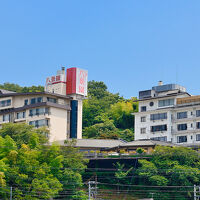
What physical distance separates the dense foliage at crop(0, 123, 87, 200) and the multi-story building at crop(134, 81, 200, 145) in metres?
20.1

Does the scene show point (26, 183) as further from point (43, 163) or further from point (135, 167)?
point (135, 167)

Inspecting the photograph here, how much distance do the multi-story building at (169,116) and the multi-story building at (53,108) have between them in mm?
11464

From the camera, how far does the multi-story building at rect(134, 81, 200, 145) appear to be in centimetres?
8956

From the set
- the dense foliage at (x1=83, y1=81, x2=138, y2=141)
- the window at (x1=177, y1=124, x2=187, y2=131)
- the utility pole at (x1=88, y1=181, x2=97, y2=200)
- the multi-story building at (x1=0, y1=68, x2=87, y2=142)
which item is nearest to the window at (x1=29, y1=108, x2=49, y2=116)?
the multi-story building at (x1=0, y1=68, x2=87, y2=142)

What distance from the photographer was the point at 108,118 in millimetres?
114625

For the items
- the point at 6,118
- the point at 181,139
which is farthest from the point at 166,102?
the point at 6,118

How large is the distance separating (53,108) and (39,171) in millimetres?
27857

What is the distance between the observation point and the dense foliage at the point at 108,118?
343ft

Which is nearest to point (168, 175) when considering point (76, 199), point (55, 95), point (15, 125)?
point (76, 199)

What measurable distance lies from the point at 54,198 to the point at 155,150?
15.6m

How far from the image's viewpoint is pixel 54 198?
71312 mm

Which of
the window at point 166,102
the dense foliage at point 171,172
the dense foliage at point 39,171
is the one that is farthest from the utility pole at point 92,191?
the window at point 166,102

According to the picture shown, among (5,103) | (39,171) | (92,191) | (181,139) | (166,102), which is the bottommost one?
(92,191)

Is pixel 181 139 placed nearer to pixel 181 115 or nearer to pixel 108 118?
pixel 181 115
